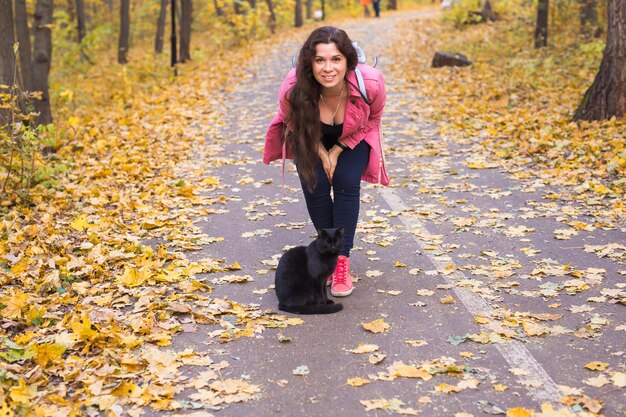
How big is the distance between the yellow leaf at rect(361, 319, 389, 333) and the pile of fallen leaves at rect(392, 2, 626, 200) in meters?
4.05

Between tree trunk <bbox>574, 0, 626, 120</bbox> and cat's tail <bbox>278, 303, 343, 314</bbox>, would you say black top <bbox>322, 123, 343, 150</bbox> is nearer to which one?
cat's tail <bbox>278, 303, 343, 314</bbox>

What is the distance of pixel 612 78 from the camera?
32.6 ft

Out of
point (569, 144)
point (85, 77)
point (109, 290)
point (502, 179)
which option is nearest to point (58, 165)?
point (109, 290)

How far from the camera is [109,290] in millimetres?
5383

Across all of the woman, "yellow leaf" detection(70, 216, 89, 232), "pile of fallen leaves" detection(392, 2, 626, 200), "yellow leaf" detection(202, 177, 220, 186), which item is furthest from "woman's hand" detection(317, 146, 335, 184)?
"yellow leaf" detection(202, 177, 220, 186)

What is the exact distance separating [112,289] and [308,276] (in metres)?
1.70

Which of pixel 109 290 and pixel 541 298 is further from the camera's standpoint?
pixel 109 290

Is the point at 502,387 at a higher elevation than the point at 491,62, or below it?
below

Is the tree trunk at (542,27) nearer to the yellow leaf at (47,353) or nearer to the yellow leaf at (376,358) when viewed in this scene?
the yellow leaf at (376,358)

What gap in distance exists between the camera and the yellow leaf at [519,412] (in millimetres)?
3432

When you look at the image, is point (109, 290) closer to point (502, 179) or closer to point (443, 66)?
point (502, 179)

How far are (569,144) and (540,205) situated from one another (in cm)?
251

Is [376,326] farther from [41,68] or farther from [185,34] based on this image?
[185,34]

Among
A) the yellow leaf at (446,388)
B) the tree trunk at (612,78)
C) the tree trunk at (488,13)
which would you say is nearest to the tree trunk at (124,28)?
the tree trunk at (488,13)
